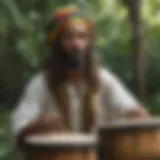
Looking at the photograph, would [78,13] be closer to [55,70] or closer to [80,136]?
[55,70]

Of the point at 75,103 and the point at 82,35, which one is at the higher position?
the point at 82,35

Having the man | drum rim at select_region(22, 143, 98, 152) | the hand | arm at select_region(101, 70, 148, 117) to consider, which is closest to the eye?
the man

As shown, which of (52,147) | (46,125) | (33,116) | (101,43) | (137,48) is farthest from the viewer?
(101,43)

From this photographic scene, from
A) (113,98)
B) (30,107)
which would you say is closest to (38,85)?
(30,107)

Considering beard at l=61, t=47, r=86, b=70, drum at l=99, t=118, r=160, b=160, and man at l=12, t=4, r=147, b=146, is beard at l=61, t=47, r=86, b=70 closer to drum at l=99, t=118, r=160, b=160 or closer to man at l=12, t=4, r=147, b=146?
man at l=12, t=4, r=147, b=146

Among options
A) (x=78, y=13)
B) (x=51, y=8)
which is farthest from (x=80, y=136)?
(x=51, y=8)

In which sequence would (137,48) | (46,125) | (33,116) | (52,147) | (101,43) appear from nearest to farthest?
1. (52,147)
2. (46,125)
3. (33,116)
4. (137,48)
5. (101,43)

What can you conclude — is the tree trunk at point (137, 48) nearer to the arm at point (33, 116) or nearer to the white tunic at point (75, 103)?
the white tunic at point (75, 103)

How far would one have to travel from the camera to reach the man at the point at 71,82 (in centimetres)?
142

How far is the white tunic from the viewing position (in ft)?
4.62

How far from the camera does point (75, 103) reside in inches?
56.6

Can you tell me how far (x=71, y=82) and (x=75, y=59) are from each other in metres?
0.06

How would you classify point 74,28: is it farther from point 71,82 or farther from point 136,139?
point 136,139

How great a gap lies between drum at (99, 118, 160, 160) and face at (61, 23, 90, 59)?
0.29 metres
